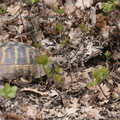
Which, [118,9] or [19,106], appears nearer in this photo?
[19,106]

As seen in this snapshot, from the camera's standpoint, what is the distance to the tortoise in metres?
4.09

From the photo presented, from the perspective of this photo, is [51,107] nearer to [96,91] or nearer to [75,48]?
[96,91]

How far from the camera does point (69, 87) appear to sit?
156 inches

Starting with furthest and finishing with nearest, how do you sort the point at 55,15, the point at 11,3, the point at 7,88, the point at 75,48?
the point at 11,3
the point at 55,15
the point at 75,48
the point at 7,88

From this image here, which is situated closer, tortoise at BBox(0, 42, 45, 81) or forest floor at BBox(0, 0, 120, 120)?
forest floor at BBox(0, 0, 120, 120)

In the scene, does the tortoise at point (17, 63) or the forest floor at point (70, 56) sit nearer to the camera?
the forest floor at point (70, 56)

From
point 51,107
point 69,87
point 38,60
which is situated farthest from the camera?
point 69,87

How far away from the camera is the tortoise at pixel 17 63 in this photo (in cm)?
409

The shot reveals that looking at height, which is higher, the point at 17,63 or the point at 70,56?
the point at 17,63

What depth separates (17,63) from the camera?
4176mm

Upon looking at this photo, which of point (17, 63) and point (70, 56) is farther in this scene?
point (70, 56)

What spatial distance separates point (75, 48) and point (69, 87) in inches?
51.9

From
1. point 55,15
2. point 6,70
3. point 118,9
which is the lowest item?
point 6,70

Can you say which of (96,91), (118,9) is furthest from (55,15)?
(96,91)
